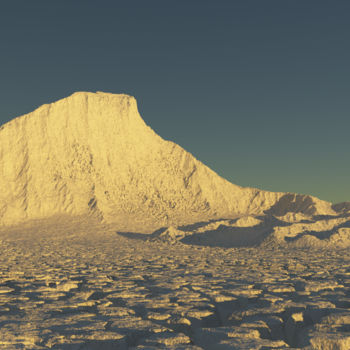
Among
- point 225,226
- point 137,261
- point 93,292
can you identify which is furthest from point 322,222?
point 93,292

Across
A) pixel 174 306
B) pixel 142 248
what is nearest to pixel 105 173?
pixel 142 248

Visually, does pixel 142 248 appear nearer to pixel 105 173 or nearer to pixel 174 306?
pixel 174 306

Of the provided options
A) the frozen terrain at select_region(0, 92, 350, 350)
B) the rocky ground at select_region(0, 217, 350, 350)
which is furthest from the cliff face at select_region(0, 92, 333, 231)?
the rocky ground at select_region(0, 217, 350, 350)

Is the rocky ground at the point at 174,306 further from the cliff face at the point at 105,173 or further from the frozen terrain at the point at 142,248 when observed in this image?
the cliff face at the point at 105,173

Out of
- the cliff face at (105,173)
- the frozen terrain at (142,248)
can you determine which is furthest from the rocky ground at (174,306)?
the cliff face at (105,173)

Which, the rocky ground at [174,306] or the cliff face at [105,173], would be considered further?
the cliff face at [105,173]

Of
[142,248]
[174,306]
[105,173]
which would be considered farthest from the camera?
[105,173]
